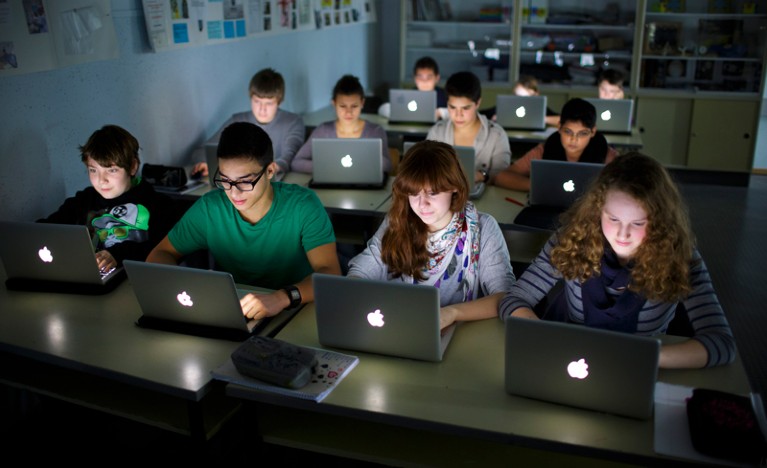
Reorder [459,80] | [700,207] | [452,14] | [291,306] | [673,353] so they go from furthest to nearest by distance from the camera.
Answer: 1. [452,14]
2. [700,207]
3. [459,80]
4. [291,306]
5. [673,353]

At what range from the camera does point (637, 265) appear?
1777 millimetres

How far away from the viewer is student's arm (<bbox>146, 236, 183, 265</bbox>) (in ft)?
7.56

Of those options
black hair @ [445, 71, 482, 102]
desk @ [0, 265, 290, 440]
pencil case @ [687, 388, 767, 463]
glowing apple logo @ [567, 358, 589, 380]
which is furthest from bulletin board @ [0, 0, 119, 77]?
pencil case @ [687, 388, 767, 463]

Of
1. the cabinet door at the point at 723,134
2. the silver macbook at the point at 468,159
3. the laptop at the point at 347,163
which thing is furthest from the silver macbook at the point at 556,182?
the cabinet door at the point at 723,134

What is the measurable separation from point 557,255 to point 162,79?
2.60 meters

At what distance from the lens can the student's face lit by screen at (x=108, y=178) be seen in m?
2.41

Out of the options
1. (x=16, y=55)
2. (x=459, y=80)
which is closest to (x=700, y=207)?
(x=459, y=80)

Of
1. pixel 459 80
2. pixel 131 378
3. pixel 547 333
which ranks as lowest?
pixel 131 378

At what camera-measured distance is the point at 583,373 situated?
1.48m

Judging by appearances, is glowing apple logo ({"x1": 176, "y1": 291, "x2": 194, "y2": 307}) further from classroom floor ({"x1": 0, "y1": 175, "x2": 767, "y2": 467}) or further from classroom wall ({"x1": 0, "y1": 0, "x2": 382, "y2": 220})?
classroom wall ({"x1": 0, "y1": 0, "x2": 382, "y2": 220})

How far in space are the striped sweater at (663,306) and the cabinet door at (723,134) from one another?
188 inches

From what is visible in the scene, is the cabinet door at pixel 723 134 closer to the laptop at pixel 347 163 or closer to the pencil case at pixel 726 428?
the laptop at pixel 347 163

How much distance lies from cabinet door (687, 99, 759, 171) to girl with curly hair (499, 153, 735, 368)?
480 cm

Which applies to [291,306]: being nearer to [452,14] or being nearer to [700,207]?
[700,207]
